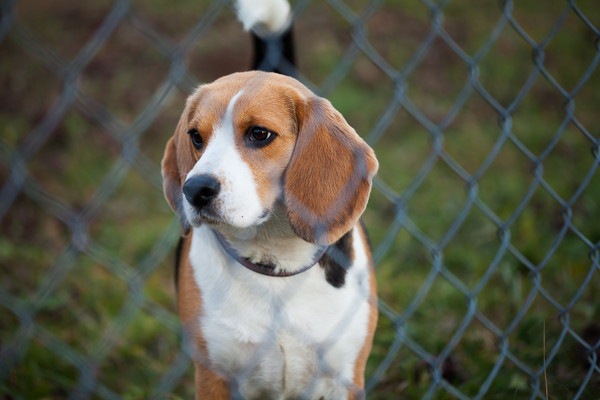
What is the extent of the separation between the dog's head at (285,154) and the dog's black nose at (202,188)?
0.06 meters

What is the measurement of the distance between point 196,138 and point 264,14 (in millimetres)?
461

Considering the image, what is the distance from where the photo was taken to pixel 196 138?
182 centimetres

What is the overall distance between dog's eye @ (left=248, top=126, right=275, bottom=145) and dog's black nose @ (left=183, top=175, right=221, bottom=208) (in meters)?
0.21

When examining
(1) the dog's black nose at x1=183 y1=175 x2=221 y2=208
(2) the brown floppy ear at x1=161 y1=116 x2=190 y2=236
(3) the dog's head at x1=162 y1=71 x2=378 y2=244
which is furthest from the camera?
(2) the brown floppy ear at x1=161 y1=116 x2=190 y2=236

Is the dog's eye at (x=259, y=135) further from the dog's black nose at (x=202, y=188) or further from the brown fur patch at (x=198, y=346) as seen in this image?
the brown fur patch at (x=198, y=346)

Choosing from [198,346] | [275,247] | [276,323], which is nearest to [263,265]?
[275,247]

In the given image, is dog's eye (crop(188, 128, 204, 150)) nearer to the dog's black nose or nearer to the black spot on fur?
the dog's black nose

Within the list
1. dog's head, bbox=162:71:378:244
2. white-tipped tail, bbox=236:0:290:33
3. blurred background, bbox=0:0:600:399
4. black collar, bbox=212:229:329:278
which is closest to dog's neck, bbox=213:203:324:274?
black collar, bbox=212:229:329:278

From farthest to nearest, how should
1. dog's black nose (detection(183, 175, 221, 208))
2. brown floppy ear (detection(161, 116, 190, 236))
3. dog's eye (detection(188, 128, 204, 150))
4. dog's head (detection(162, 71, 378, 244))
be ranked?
1. brown floppy ear (detection(161, 116, 190, 236))
2. dog's eye (detection(188, 128, 204, 150))
3. dog's head (detection(162, 71, 378, 244))
4. dog's black nose (detection(183, 175, 221, 208))

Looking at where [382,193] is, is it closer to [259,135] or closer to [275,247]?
[275,247]

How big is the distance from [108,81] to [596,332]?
13.5ft

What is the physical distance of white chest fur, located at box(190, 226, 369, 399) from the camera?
1817 millimetres

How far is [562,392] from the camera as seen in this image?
215 centimetres

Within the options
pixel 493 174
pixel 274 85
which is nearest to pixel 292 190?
pixel 274 85
